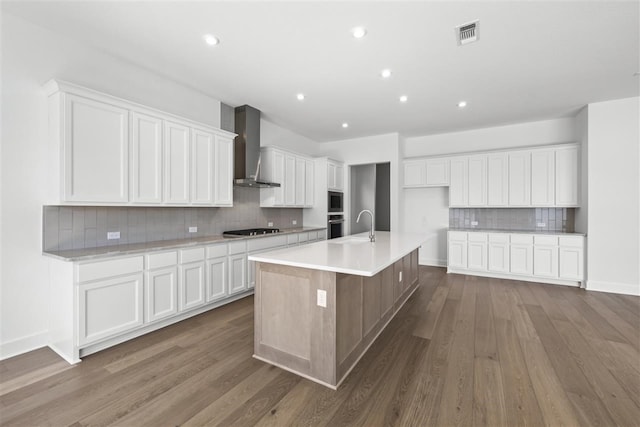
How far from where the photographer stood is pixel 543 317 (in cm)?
317

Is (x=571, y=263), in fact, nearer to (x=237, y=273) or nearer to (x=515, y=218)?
(x=515, y=218)

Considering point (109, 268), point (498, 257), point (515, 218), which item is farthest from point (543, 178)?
point (109, 268)

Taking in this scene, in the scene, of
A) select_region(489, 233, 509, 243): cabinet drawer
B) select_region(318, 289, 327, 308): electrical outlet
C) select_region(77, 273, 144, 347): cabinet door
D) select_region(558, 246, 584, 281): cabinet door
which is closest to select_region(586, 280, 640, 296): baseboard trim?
select_region(558, 246, 584, 281): cabinet door

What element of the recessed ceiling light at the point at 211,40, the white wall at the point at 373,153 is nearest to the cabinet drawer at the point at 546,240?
the white wall at the point at 373,153

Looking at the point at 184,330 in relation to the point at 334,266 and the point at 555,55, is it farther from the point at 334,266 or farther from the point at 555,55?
the point at 555,55

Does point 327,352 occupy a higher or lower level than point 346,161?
lower

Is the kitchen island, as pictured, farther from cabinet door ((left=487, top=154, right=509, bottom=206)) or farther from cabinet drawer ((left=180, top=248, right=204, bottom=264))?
cabinet door ((left=487, top=154, right=509, bottom=206))

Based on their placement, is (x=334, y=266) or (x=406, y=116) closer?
(x=334, y=266)

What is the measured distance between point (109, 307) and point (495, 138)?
6441 millimetres

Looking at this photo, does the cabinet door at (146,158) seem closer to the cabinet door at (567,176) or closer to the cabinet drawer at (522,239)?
the cabinet drawer at (522,239)

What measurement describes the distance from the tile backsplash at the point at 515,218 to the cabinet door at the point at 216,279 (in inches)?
180

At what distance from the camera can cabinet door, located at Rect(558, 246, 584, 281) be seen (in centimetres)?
434

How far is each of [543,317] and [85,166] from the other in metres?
4.95

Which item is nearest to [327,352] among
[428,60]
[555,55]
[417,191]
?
[428,60]
